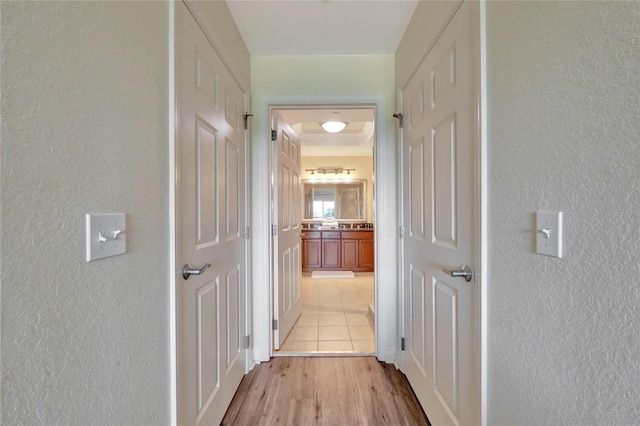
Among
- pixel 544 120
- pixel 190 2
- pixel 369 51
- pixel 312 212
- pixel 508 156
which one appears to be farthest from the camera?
pixel 312 212

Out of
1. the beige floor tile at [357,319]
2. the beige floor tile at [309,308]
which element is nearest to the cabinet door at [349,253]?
the beige floor tile at [309,308]

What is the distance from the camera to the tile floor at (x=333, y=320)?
7.79 ft

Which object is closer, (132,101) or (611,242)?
(611,242)

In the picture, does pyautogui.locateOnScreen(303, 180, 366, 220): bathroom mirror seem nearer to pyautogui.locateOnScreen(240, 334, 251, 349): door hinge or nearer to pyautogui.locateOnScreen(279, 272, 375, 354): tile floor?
pyautogui.locateOnScreen(279, 272, 375, 354): tile floor

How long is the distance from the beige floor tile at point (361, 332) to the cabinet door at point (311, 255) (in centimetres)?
262

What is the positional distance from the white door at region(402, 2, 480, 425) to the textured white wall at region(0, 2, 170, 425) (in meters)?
1.10

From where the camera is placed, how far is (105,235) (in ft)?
2.23

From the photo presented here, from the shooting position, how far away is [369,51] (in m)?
2.06

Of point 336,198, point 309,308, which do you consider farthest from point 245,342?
point 336,198

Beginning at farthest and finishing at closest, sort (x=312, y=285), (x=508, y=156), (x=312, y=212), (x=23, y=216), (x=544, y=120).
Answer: (x=312, y=212), (x=312, y=285), (x=508, y=156), (x=544, y=120), (x=23, y=216)

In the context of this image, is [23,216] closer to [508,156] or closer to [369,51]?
[508,156]

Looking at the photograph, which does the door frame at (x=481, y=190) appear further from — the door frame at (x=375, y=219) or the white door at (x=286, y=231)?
the white door at (x=286, y=231)

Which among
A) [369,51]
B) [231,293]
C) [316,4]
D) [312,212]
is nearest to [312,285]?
[312,212]

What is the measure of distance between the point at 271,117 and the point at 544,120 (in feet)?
5.86
